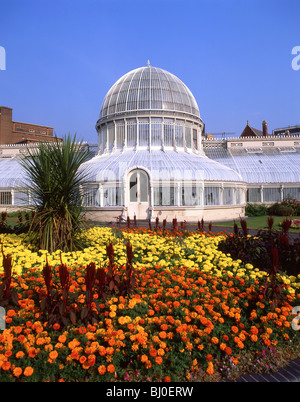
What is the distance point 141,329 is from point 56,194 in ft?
17.4

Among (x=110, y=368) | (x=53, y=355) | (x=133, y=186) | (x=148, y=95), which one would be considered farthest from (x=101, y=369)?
(x=148, y=95)

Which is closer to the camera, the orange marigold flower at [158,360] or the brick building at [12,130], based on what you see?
the orange marigold flower at [158,360]

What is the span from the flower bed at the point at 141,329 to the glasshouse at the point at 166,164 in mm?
14656

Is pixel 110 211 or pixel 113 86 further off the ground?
pixel 113 86

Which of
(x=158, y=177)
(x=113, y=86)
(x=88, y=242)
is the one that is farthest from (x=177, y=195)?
(x=113, y=86)

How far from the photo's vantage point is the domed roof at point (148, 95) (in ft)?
98.1

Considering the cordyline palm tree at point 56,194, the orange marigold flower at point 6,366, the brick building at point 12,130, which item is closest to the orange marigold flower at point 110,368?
the orange marigold flower at point 6,366

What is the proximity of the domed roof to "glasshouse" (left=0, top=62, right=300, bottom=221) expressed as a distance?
0.10m

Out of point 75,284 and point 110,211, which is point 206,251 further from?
point 110,211

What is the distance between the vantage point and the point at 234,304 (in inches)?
193

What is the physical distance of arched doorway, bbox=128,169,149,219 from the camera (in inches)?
922

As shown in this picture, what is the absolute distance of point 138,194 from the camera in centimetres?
2358

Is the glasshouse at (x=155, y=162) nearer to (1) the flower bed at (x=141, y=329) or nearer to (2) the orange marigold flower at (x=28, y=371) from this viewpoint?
(1) the flower bed at (x=141, y=329)
